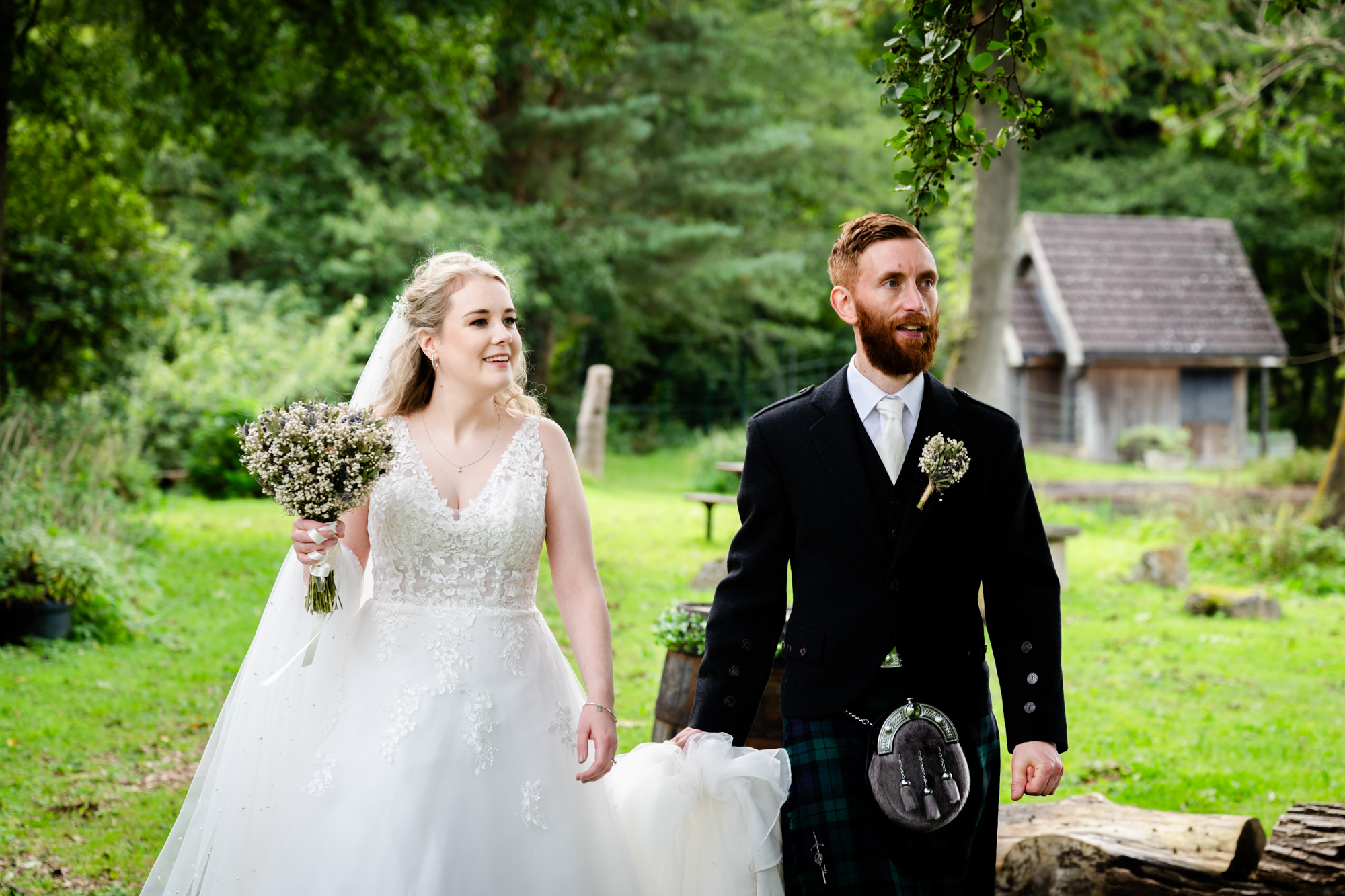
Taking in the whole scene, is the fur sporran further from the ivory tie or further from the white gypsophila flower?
the white gypsophila flower

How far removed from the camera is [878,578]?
9.82 feet

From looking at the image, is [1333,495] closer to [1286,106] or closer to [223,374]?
[1286,106]

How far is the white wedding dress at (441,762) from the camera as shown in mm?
3043

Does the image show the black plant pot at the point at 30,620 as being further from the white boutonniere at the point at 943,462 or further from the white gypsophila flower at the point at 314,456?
the white boutonniere at the point at 943,462

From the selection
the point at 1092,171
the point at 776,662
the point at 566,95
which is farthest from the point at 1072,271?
the point at 776,662

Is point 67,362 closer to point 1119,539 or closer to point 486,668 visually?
point 486,668

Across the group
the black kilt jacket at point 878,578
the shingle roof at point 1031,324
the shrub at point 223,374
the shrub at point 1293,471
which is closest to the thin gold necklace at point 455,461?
the black kilt jacket at point 878,578

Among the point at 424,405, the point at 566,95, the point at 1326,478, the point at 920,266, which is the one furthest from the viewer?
the point at 566,95

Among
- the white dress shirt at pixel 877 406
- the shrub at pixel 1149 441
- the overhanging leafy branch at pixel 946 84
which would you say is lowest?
the shrub at pixel 1149 441

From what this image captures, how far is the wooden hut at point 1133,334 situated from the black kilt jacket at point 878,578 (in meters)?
25.9

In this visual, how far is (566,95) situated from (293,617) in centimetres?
2545

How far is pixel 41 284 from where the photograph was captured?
1279 cm

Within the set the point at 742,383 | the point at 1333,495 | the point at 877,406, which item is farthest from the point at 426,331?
the point at 742,383

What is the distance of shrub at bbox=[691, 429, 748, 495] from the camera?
1942cm
